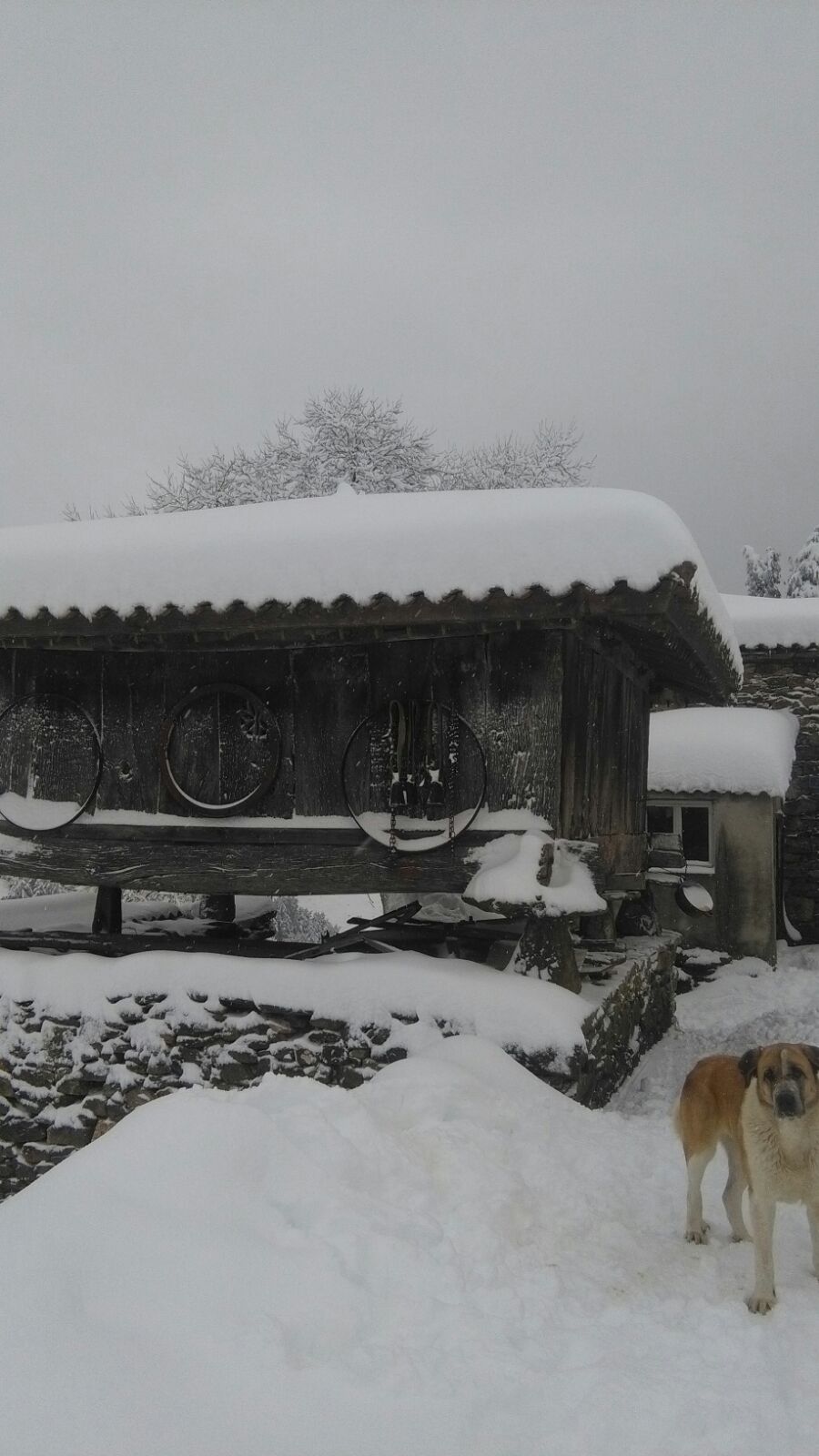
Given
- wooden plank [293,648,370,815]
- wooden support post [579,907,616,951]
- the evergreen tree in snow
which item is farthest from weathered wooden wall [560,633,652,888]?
the evergreen tree in snow

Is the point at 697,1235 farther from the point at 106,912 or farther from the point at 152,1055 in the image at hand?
the point at 106,912

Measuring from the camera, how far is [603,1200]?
4145 mm

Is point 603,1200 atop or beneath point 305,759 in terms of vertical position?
beneath

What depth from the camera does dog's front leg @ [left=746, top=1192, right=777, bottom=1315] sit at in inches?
123

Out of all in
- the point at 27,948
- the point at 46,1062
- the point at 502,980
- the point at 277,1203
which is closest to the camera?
the point at 277,1203

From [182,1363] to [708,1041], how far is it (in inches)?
285

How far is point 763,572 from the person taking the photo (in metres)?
30.1

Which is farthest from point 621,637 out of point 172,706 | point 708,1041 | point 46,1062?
point 46,1062

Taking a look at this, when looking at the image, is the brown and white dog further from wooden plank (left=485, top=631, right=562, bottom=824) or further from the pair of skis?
the pair of skis

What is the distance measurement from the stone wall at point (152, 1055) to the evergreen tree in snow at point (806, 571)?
22.2m

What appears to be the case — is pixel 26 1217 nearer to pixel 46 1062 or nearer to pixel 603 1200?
pixel 603 1200

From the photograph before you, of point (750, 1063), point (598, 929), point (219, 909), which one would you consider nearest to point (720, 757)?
point (598, 929)

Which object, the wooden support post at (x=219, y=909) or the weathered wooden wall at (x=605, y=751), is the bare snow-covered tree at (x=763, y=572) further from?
the wooden support post at (x=219, y=909)

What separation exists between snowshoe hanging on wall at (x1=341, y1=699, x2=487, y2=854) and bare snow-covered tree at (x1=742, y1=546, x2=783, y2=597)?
2541 cm
